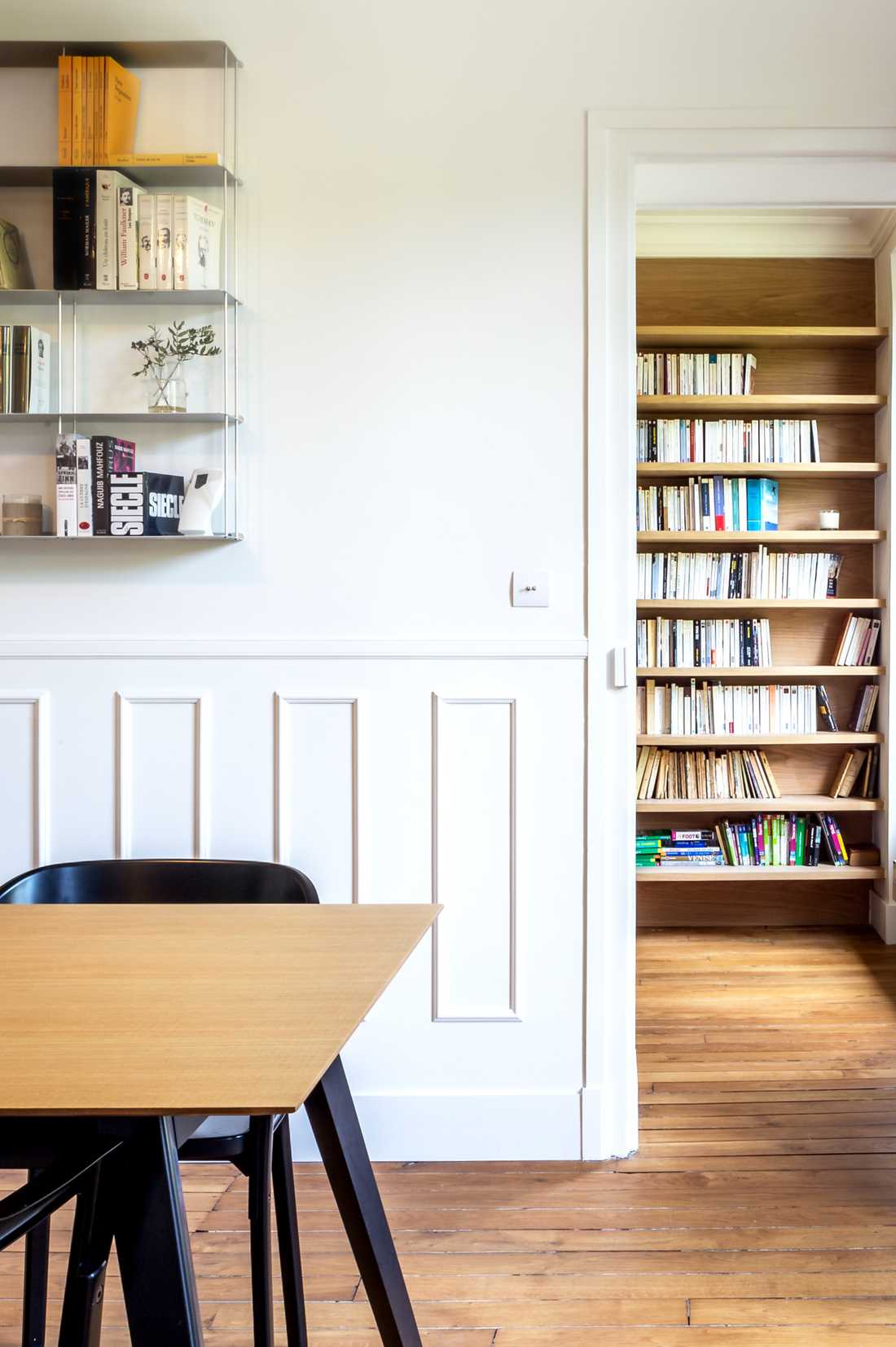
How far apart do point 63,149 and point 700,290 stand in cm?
283

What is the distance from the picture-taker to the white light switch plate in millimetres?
2332

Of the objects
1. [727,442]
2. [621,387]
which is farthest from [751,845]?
[621,387]

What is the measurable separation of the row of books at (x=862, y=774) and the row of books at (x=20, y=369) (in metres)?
3.37

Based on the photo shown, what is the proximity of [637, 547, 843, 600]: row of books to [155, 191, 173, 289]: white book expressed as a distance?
2.50 meters

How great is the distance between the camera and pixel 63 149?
7.32ft

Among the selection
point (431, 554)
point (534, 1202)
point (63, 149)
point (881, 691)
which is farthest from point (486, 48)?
point (881, 691)

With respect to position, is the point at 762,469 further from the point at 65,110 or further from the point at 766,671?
the point at 65,110

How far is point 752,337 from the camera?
4.17 meters

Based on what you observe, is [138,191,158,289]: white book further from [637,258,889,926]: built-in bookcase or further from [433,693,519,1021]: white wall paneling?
[637,258,889,926]: built-in bookcase

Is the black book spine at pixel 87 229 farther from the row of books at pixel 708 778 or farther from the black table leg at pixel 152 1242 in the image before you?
the row of books at pixel 708 778

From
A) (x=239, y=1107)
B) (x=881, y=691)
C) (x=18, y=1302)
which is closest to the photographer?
(x=239, y=1107)

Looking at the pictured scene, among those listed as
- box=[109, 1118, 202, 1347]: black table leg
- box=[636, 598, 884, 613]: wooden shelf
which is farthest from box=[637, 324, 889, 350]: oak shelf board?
box=[109, 1118, 202, 1347]: black table leg

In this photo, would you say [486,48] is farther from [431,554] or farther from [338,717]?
[338,717]

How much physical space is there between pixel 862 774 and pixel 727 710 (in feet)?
1.99
